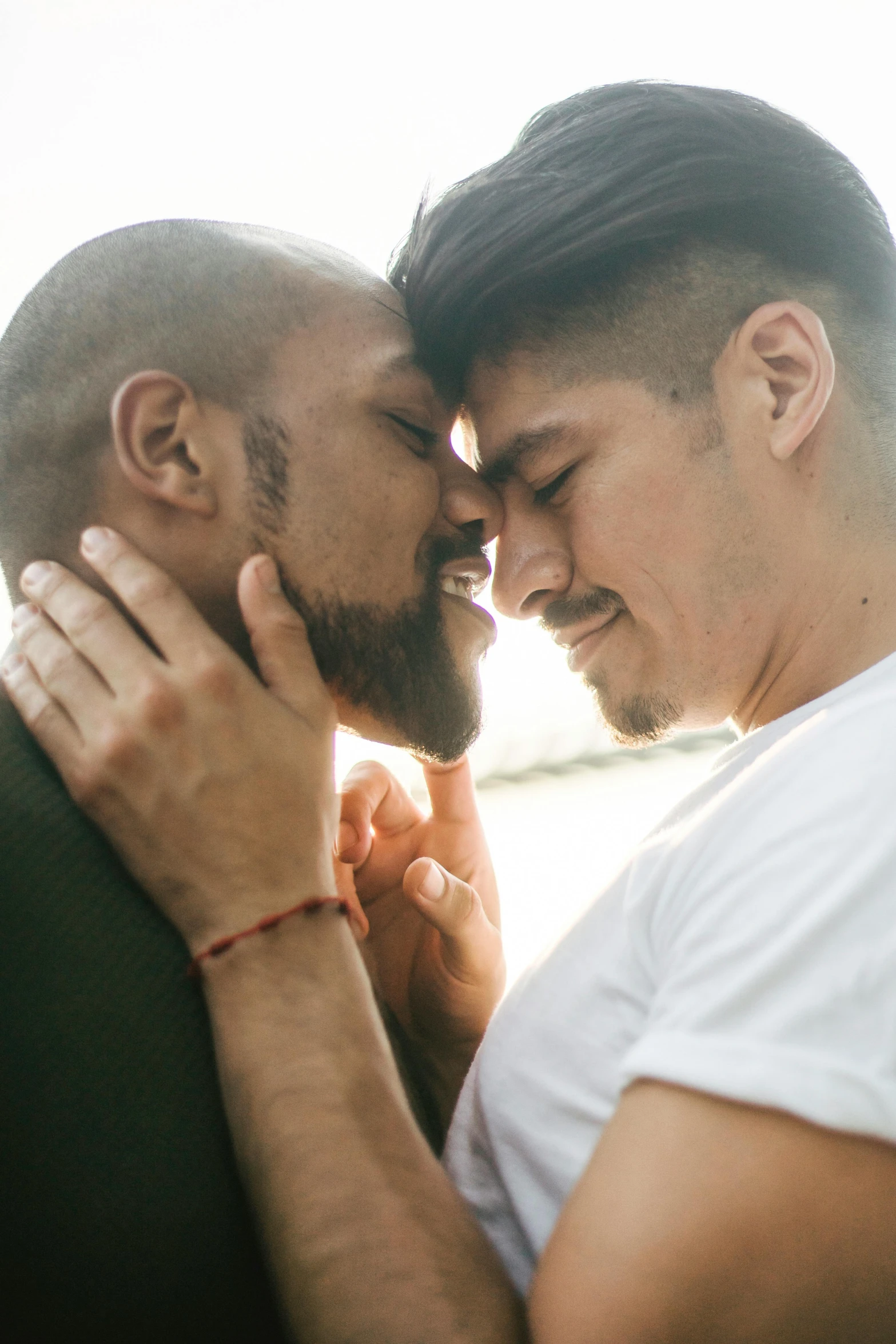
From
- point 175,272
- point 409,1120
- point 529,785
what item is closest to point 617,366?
point 175,272

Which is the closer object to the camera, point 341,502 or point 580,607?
point 341,502

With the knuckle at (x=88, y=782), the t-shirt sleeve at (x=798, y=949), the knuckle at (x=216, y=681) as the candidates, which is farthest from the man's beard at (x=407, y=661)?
the t-shirt sleeve at (x=798, y=949)

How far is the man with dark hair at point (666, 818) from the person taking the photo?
Result: 66 centimetres

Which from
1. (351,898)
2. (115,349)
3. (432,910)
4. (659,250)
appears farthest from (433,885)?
(659,250)

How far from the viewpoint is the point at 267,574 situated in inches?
43.4

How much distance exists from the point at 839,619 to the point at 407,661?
48 centimetres

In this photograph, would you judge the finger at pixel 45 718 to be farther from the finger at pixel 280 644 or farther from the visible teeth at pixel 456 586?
the visible teeth at pixel 456 586

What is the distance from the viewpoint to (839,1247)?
2.10ft

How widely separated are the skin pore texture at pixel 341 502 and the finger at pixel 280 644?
1.8 inches

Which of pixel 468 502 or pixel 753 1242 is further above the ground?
pixel 468 502

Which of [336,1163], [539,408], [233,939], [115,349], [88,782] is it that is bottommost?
[336,1163]

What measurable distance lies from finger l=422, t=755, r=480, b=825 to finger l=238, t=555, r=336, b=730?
495 millimetres

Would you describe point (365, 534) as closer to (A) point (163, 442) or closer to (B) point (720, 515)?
(A) point (163, 442)

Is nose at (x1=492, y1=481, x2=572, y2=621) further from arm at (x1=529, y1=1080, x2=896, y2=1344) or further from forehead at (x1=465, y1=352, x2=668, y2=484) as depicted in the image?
arm at (x1=529, y1=1080, x2=896, y2=1344)
